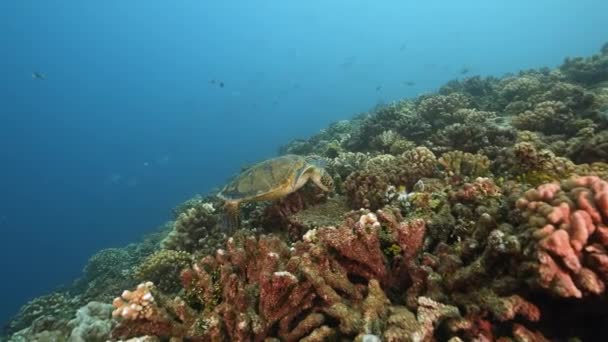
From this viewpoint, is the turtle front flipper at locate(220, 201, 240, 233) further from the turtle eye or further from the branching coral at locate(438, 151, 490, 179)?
the branching coral at locate(438, 151, 490, 179)

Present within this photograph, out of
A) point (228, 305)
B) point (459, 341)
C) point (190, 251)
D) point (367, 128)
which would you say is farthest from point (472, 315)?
point (367, 128)

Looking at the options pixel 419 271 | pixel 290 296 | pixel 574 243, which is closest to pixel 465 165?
pixel 419 271

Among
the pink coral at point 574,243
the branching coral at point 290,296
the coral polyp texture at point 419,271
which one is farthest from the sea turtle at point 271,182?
the pink coral at point 574,243

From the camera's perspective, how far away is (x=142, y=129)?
147 metres

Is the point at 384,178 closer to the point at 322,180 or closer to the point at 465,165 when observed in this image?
the point at 322,180

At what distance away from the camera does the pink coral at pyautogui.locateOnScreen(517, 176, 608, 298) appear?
1934mm

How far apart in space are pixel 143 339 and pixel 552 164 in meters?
4.76

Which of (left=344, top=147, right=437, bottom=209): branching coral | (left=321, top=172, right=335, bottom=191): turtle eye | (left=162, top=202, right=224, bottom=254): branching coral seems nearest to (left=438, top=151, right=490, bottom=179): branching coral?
(left=344, top=147, right=437, bottom=209): branching coral

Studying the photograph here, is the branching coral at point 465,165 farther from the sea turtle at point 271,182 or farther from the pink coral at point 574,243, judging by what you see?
the pink coral at point 574,243

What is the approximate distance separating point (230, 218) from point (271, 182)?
109 cm

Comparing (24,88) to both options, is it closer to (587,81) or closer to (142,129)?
(142,129)

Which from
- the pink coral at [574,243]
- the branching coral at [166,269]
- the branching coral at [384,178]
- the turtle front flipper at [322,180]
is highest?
the pink coral at [574,243]

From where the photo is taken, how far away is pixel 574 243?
2.00 metres

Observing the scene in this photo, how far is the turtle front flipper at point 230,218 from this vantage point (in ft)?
18.4
